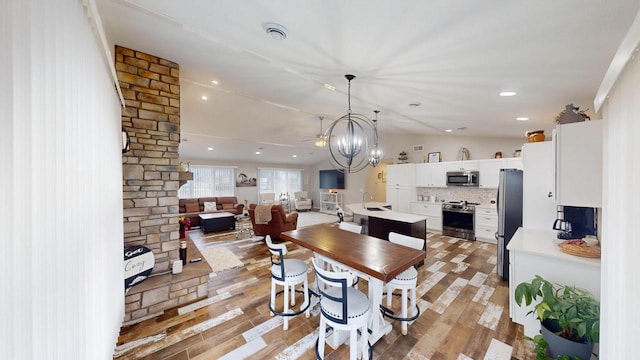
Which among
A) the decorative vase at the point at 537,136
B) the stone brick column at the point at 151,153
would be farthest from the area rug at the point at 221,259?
the decorative vase at the point at 537,136

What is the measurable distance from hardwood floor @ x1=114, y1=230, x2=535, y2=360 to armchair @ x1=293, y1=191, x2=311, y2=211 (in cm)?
704

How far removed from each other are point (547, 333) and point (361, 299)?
58.3 inches

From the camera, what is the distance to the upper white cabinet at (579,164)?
6.00 feet

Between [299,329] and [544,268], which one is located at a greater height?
[544,268]

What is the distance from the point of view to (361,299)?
6.14 feet

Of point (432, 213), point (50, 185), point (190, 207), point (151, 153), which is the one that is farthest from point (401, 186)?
point (190, 207)

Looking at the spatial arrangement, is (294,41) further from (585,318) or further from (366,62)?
(585,318)

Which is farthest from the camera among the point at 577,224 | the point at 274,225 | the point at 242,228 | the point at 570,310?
the point at 242,228

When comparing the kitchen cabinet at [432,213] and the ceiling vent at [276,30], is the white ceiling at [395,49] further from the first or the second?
the kitchen cabinet at [432,213]

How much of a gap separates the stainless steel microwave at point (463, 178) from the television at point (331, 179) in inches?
173

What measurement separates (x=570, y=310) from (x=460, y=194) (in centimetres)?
484

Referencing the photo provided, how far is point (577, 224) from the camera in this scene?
7.98 ft

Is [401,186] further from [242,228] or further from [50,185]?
[50,185]

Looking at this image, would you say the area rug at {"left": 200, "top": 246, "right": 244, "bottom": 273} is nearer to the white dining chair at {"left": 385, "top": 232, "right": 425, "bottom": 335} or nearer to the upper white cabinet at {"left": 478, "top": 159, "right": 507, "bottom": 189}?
the white dining chair at {"left": 385, "top": 232, "right": 425, "bottom": 335}
